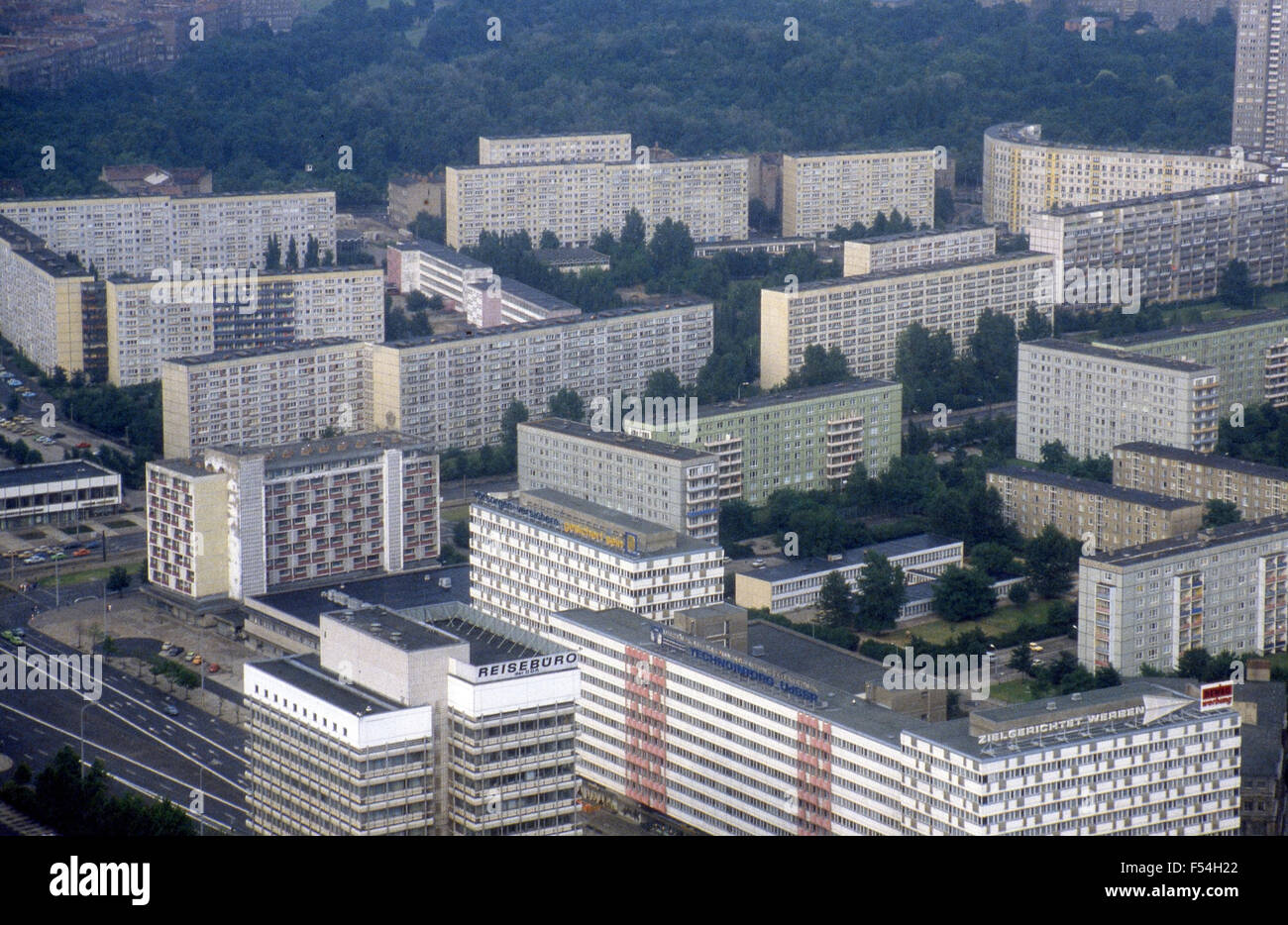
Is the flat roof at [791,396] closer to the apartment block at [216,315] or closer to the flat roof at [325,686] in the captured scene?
the apartment block at [216,315]

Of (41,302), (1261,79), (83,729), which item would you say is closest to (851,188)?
(1261,79)

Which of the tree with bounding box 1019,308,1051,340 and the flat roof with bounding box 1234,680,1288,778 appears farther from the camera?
the tree with bounding box 1019,308,1051,340

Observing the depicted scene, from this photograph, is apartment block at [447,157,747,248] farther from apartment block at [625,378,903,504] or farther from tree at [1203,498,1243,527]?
tree at [1203,498,1243,527]

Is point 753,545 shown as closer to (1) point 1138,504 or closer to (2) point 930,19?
(1) point 1138,504

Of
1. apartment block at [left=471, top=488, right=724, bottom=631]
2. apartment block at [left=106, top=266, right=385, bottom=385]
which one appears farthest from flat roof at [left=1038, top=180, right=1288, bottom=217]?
apartment block at [left=471, top=488, right=724, bottom=631]

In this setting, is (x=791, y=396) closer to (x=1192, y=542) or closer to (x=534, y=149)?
(x=1192, y=542)
